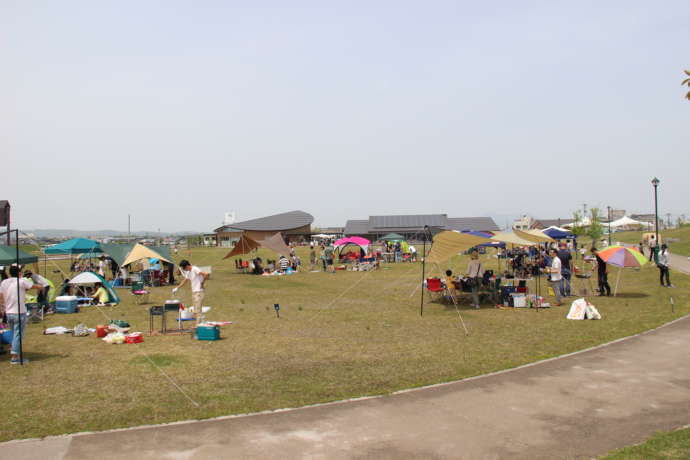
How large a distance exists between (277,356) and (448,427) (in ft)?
14.0

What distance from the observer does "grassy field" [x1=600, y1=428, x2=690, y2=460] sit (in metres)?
4.65

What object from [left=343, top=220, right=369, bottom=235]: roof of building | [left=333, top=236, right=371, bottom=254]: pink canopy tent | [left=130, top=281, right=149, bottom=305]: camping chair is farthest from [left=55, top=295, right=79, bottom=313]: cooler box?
[left=343, top=220, right=369, bottom=235]: roof of building

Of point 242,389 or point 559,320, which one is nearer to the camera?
point 242,389

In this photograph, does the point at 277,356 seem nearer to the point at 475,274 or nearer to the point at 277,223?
the point at 475,274

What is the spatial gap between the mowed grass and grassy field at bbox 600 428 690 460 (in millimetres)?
2855

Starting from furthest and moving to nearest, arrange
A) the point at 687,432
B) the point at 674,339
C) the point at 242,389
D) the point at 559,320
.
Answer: the point at 559,320, the point at 674,339, the point at 242,389, the point at 687,432

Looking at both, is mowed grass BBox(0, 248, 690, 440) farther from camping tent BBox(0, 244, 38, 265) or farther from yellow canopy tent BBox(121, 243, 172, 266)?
yellow canopy tent BBox(121, 243, 172, 266)

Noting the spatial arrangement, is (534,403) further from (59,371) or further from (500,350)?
(59,371)

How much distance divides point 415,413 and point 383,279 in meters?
18.6

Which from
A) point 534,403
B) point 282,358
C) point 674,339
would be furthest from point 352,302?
point 534,403

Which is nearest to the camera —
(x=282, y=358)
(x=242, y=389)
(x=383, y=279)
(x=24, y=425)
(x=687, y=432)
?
(x=687, y=432)

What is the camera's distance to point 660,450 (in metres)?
4.78

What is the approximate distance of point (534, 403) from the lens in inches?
248

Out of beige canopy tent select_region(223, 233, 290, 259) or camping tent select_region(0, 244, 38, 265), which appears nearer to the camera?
camping tent select_region(0, 244, 38, 265)
